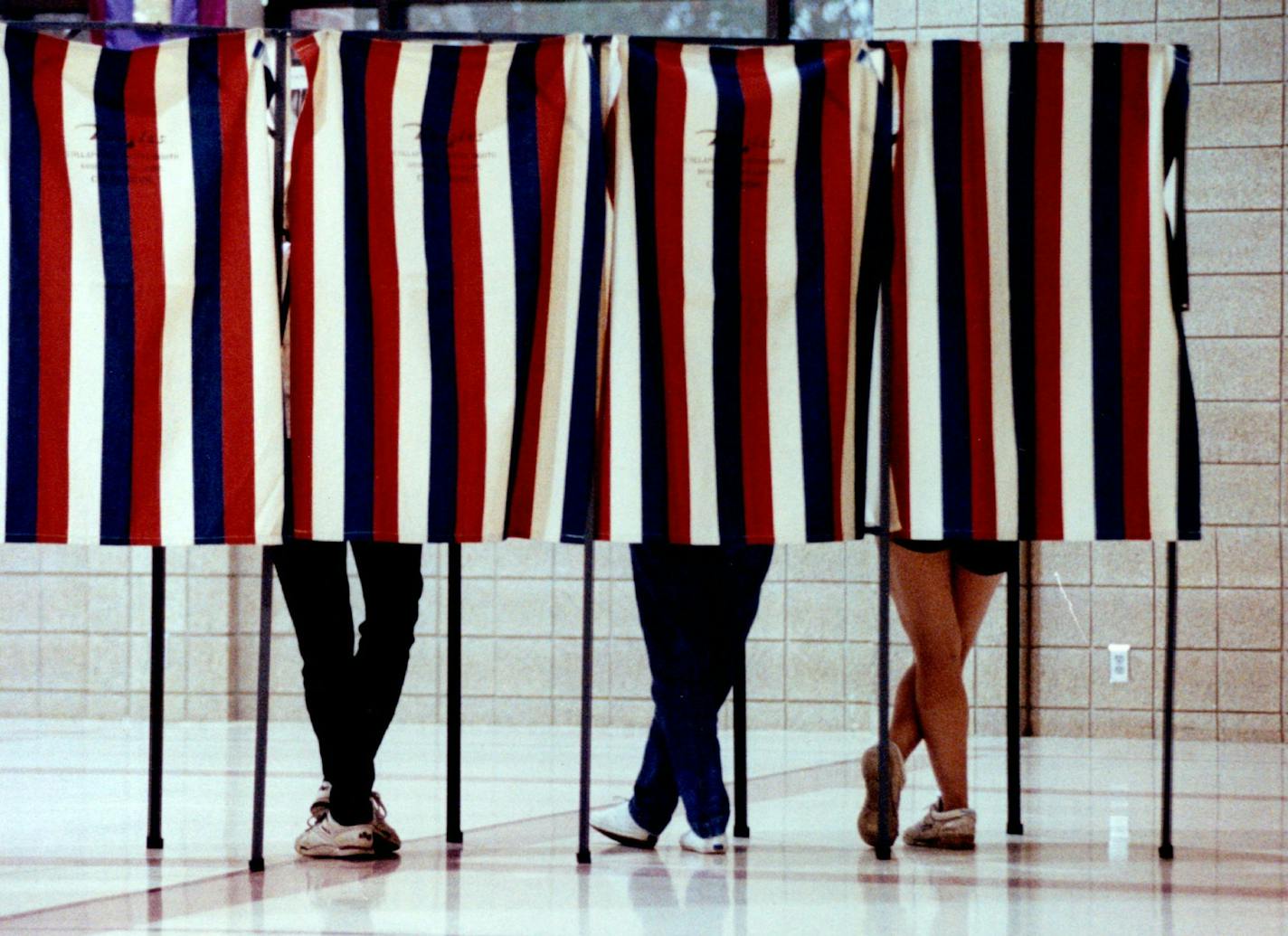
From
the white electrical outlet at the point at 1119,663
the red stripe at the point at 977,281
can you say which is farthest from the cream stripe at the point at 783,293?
the white electrical outlet at the point at 1119,663

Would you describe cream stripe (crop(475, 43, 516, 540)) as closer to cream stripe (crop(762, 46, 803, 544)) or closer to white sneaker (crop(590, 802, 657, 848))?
cream stripe (crop(762, 46, 803, 544))

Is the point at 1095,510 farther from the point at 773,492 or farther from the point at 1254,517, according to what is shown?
the point at 1254,517

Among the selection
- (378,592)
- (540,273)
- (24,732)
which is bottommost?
(24,732)

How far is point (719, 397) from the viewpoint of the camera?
3.22 meters

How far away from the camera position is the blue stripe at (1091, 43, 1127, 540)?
3.26 m

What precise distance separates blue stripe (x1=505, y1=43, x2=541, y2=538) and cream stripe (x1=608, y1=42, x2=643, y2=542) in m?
0.15

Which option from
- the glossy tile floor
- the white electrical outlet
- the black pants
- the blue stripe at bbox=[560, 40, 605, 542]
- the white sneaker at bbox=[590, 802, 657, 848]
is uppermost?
the blue stripe at bbox=[560, 40, 605, 542]

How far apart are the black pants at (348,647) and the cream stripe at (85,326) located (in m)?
0.27

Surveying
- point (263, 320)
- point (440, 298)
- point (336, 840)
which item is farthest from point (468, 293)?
point (336, 840)

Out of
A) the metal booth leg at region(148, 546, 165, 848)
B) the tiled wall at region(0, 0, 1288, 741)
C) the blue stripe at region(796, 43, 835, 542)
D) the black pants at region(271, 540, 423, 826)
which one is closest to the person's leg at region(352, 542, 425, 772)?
the black pants at region(271, 540, 423, 826)

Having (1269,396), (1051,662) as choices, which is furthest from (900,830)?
(1269,396)

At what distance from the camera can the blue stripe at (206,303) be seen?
3.19 metres

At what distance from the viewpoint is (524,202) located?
3.20m

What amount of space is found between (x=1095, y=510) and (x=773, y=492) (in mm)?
615
